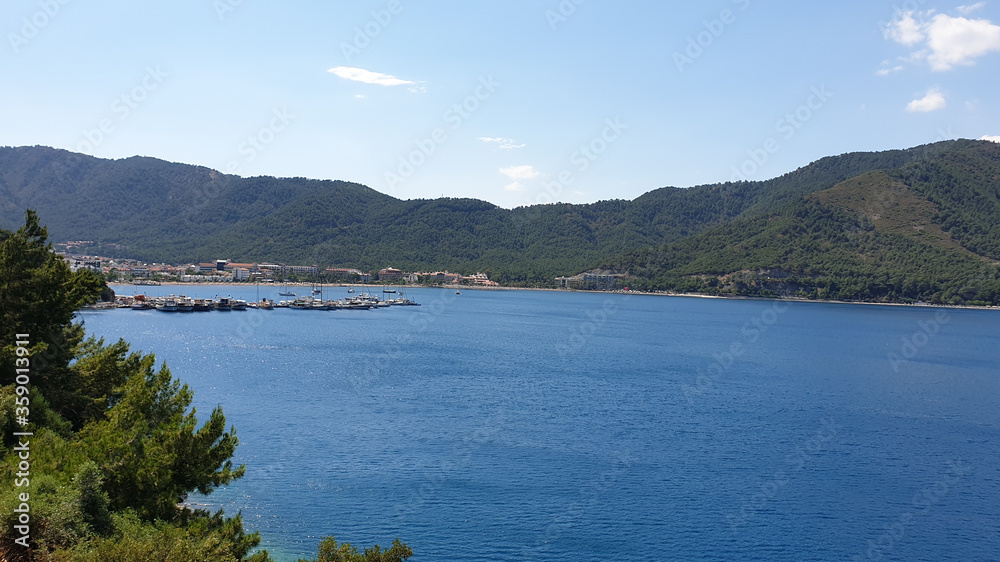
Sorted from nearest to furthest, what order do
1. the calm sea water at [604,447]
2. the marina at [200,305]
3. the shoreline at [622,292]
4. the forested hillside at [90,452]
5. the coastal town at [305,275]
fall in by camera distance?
the forested hillside at [90,452] → the calm sea water at [604,447] → the marina at [200,305] → the shoreline at [622,292] → the coastal town at [305,275]

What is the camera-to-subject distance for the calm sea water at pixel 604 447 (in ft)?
62.4

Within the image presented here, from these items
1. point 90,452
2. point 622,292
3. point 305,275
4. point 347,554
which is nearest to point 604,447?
point 347,554

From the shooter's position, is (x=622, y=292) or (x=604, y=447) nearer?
(x=604, y=447)

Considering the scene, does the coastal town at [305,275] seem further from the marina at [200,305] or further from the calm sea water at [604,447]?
the calm sea water at [604,447]

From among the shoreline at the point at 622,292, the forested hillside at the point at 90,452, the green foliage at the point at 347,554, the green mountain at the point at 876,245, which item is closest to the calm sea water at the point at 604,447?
the forested hillside at the point at 90,452

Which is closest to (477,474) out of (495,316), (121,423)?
(121,423)

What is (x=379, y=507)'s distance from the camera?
2020cm

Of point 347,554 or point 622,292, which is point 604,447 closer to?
point 347,554

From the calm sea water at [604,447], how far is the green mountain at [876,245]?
81579mm

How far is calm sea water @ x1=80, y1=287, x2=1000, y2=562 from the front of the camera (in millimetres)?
19016

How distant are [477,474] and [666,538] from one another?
711 cm

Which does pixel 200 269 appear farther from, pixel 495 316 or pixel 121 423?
pixel 121 423

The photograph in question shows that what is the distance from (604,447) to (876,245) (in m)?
138

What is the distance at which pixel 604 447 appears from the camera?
27.4 m
